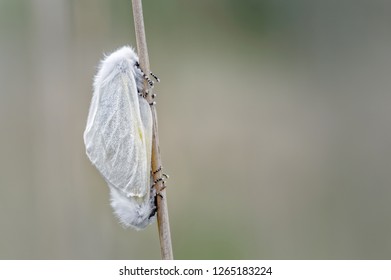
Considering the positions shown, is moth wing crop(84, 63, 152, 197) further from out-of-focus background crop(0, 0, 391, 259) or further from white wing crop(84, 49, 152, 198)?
out-of-focus background crop(0, 0, 391, 259)

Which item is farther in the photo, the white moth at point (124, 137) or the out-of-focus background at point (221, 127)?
the out-of-focus background at point (221, 127)

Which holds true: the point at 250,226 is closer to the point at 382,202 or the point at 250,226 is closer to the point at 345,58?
the point at 382,202

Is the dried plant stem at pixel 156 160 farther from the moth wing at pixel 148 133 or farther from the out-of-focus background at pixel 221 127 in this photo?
the out-of-focus background at pixel 221 127

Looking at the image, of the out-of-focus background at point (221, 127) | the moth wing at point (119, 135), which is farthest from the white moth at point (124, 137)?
the out-of-focus background at point (221, 127)

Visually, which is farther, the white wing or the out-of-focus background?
the out-of-focus background

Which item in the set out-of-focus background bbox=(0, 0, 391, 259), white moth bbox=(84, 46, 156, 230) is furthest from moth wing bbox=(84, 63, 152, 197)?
out-of-focus background bbox=(0, 0, 391, 259)

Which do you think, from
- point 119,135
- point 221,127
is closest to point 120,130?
point 119,135

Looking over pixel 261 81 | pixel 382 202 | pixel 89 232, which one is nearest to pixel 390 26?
pixel 261 81
